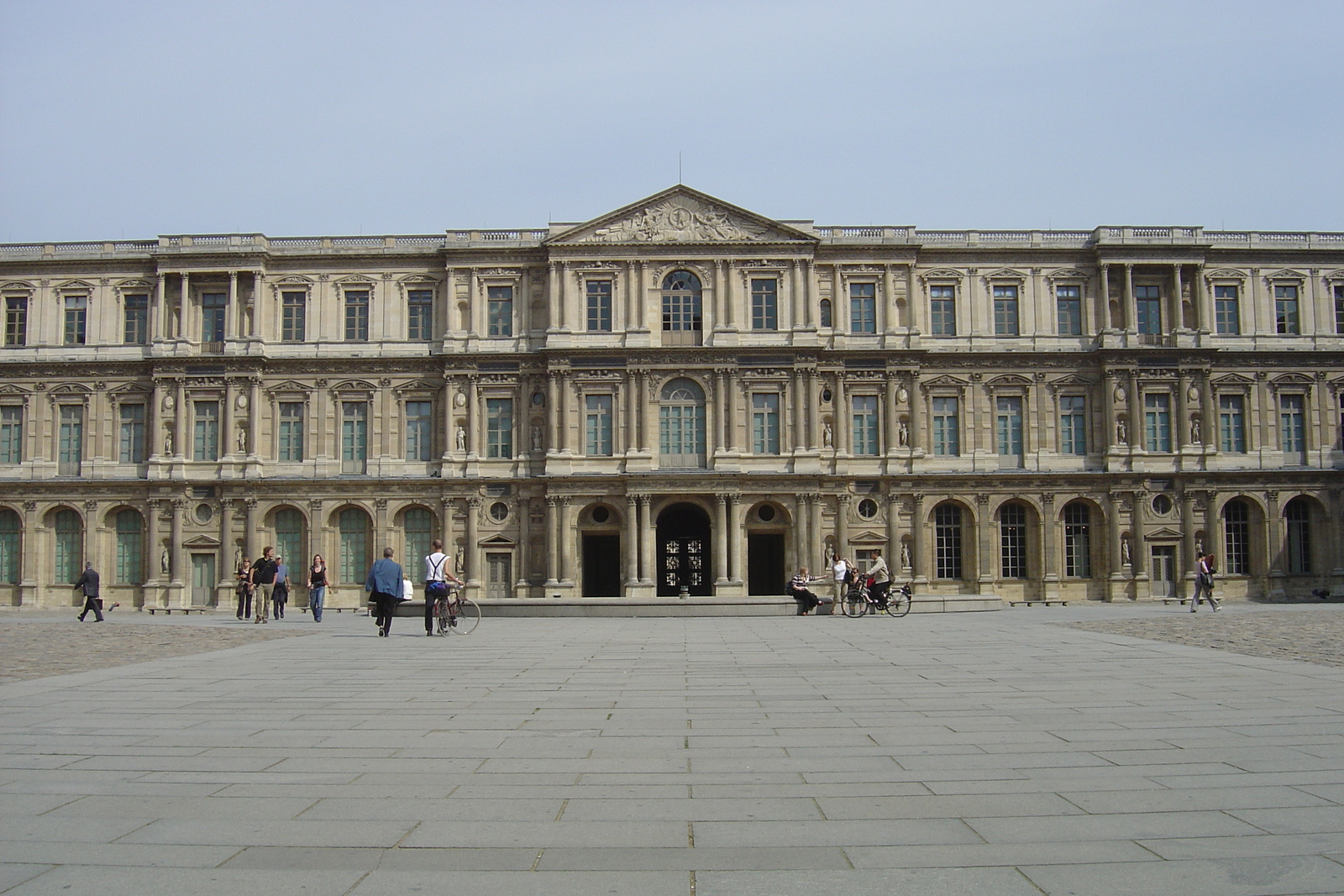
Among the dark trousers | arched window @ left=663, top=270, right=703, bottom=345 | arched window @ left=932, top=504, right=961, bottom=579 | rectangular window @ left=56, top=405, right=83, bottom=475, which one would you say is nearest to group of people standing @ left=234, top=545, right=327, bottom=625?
the dark trousers

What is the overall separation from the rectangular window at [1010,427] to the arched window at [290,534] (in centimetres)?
2908

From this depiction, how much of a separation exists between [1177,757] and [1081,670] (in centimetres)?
675

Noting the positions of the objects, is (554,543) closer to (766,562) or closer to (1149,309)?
(766,562)

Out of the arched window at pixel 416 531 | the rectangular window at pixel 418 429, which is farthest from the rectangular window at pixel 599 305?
the arched window at pixel 416 531

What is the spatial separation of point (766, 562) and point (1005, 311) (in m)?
14.6

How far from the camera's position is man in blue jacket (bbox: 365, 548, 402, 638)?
2256 cm

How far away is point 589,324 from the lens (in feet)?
142

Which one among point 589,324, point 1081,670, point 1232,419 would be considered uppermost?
point 589,324

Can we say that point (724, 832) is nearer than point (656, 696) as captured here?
Yes

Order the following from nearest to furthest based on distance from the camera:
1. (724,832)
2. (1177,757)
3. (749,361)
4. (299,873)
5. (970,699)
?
1. (299,873)
2. (724,832)
3. (1177,757)
4. (970,699)
5. (749,361)

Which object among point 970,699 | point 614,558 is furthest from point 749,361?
point 970,699

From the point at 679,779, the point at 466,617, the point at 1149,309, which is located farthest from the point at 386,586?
the point at 1149,309

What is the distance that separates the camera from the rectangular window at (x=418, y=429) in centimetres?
Answer: 4438

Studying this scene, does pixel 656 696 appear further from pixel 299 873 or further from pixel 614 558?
pixel 614 558
